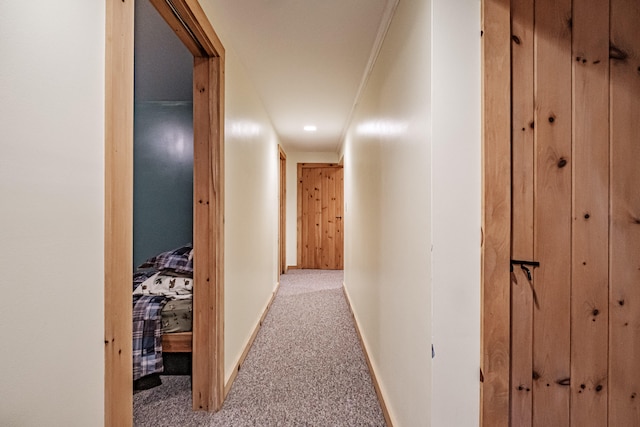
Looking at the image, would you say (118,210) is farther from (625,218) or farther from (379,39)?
(379,39)

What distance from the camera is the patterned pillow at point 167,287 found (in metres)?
2.15

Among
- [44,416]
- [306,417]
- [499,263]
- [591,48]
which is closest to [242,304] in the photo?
[306,417]

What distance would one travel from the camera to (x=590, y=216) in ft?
3.42

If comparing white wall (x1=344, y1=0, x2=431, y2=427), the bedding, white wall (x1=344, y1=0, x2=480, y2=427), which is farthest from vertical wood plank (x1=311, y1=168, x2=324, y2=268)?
white wall (x1=344, y1=0, x2=480, y2=427)

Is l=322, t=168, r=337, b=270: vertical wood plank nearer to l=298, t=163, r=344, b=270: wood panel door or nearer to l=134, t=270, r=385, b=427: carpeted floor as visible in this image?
l=298, t=163, r=344, b=270: wood panel door

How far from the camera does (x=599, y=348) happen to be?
104 centimetres

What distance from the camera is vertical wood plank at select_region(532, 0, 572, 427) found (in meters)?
1.04

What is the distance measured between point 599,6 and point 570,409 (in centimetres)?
136

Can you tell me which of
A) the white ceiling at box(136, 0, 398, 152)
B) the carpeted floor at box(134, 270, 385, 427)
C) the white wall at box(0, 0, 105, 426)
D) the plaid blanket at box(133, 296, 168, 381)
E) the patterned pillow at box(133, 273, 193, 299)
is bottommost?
the carpeted floor at box(134, 270, 385, 427)

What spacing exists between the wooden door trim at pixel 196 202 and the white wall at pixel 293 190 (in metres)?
4.31

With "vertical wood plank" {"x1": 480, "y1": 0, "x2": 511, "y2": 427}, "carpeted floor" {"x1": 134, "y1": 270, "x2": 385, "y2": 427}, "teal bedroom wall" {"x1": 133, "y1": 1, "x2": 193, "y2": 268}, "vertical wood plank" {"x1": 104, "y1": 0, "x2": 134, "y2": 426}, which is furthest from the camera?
"teal bedroom wall" {"x1": 133, "y1": 1, "x2": 193, "y2": 268}

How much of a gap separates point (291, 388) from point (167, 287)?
111 centimetres

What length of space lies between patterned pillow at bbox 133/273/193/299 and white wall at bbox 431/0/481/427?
1.70 m

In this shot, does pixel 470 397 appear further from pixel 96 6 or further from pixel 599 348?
pixel 96 6
